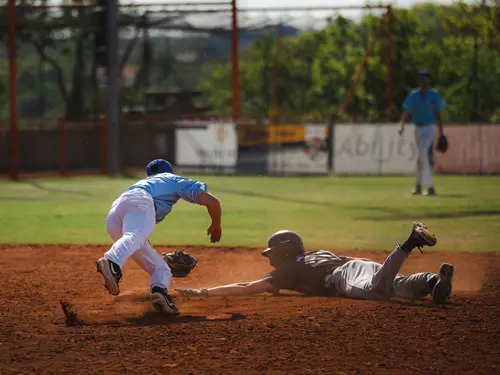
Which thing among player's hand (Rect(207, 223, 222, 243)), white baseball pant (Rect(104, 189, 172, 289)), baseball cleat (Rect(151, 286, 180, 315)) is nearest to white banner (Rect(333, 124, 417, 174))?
player's hand (Rect(207, 223, 222, 243))

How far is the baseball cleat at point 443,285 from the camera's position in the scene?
7578 mm

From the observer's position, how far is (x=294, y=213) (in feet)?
54.5

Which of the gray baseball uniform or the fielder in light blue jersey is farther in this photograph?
the gray baseball uniform

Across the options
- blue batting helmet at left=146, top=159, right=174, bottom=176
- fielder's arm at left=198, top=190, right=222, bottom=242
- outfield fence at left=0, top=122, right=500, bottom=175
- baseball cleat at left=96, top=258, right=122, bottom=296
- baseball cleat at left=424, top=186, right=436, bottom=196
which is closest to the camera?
baseball cleat at left=96, top=258, right=122, bottom=296

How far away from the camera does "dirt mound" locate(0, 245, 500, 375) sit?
5.81 m

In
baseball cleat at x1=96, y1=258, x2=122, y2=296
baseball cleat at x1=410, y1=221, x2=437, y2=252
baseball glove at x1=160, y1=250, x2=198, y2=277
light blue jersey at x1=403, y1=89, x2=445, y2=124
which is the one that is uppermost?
light blue jersey at x1=403, y1=89, x2=445, y2=124

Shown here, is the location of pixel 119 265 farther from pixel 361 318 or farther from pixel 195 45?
pixel 195 45

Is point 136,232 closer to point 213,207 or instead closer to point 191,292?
point 213,207

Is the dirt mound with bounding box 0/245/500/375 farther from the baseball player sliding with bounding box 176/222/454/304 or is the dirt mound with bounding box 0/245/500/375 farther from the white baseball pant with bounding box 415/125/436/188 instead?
the white baseball pant with bounding box 415/125/436/188

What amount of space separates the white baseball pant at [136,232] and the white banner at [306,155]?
63.3ft

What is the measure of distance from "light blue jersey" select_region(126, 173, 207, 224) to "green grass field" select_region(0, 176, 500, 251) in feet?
15.7

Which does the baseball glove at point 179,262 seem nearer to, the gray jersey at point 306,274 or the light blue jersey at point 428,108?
the gray jersey at point 306,274

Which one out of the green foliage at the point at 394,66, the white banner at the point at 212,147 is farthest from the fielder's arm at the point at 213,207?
the green foliage at the point at 394,66

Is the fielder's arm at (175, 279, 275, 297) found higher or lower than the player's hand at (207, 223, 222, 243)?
lower
